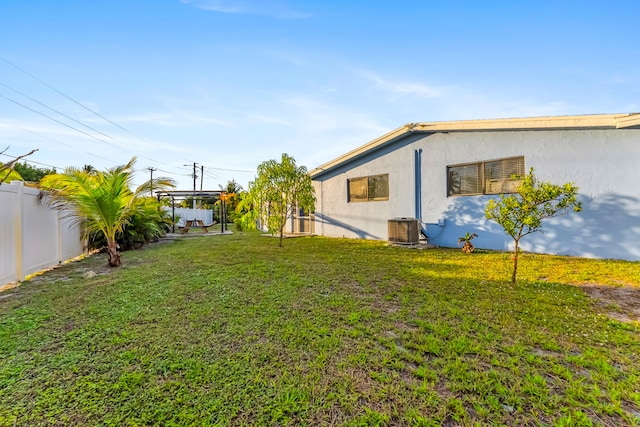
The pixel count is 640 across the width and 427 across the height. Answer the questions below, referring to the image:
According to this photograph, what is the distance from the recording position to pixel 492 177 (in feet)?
27.3

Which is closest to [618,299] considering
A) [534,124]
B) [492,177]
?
[534,124]

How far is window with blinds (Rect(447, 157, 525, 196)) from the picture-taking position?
7.89 meters

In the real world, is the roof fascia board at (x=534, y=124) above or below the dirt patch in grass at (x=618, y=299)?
above

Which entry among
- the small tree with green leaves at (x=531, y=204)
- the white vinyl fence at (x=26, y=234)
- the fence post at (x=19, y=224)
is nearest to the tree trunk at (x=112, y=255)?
the white vinyl fence at (x=26, y=234)

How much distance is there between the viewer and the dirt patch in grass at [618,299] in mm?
3465

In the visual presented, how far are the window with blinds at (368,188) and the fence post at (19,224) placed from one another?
10012 millimetres

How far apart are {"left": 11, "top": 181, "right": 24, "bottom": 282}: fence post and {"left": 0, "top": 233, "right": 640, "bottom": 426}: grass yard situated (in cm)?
93

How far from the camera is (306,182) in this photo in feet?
33.1

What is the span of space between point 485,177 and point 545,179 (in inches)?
57.1

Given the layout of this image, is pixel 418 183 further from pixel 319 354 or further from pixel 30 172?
pixel 30 172

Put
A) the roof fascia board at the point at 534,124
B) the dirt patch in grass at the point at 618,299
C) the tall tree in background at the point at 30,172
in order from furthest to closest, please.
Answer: the tall tree in background at the point at 30,172
the roof fascia board at the point at 534,124
the dirt patch in grass at the point at 618,299

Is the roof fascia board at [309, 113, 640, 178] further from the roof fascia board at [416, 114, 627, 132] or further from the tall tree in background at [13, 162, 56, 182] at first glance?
the tall tree in background at [13, 162, 56, 182]

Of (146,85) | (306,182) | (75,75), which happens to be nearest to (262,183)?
(306,182)

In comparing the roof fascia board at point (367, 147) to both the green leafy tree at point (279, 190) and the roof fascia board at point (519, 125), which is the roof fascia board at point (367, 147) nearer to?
the roof fascia board at point (519, 125)
